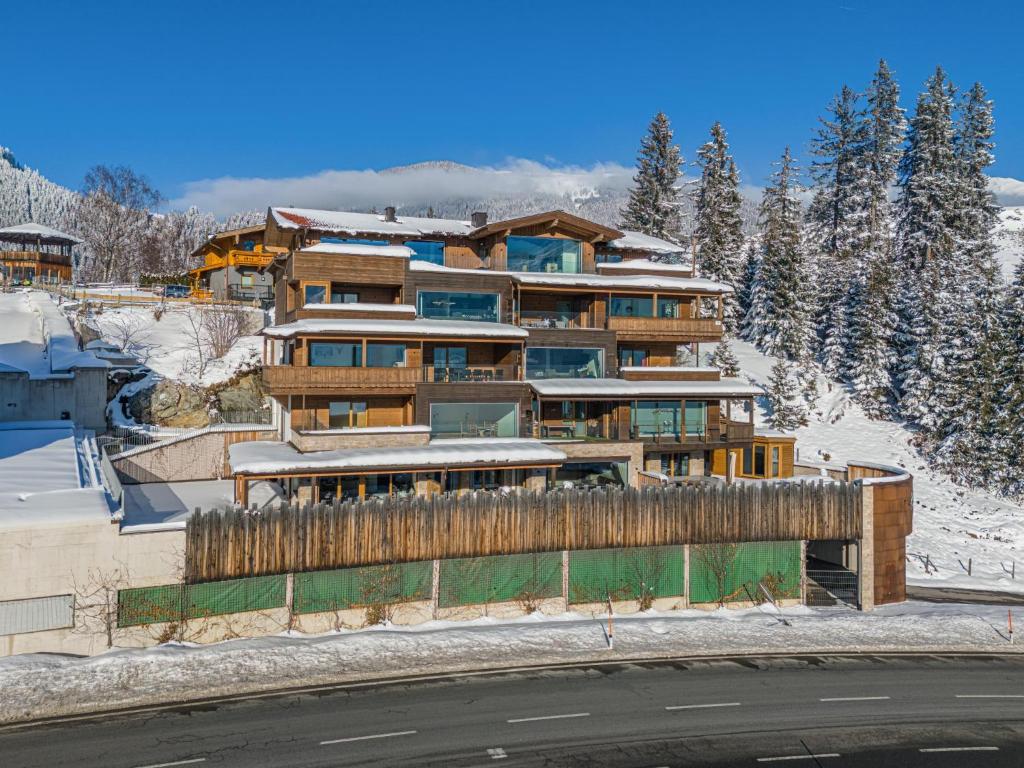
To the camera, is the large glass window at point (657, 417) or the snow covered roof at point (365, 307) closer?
the snow covered roof at point (365, 307)

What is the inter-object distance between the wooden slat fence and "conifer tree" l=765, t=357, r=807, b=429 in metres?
21.2

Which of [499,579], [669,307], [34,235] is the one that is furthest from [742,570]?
[34,235]

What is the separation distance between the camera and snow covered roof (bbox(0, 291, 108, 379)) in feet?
126

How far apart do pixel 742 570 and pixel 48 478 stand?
23.9 m

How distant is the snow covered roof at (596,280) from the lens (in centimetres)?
3675

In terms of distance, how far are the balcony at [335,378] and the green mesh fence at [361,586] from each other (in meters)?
11.1

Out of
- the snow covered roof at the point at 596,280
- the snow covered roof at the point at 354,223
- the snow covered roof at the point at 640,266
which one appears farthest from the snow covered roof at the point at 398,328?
the snow covered roof at the point at 640,266

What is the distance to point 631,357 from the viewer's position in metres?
40.8

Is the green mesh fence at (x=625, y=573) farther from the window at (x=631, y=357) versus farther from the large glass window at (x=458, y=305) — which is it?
the window at (x=631, y=357)

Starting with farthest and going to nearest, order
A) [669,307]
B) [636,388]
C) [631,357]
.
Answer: [669,307] < [631,357] < [636,388]

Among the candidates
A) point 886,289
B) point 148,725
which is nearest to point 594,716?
point 148,725

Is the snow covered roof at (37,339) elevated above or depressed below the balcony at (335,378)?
above

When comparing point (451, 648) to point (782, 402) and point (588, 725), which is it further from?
point (782, 402)

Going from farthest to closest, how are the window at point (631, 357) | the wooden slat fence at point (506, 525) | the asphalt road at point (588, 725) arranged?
1. the window at point (631, 357)
2. the wooden slat fence at point (506, 525)
3. the asphalt road at point (588, 725)
